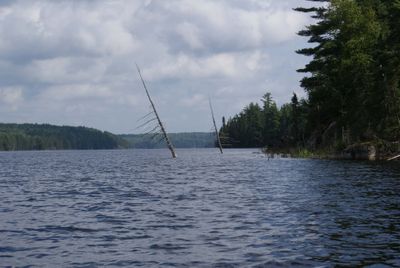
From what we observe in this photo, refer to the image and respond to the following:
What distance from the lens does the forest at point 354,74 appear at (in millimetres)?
53906

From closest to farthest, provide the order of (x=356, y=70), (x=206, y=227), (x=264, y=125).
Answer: (x=206, y=227), (x=356, y=70), (x=264, y=125)

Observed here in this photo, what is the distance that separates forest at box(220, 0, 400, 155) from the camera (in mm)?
53906

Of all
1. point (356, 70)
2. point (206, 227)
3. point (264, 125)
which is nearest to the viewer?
point (206, 227)

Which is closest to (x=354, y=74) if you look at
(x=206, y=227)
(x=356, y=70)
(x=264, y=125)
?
(x=356, y=70)

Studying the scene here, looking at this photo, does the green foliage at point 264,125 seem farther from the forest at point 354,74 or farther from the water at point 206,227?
the water at point 206,227

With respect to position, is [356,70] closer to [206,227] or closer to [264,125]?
[206,227]

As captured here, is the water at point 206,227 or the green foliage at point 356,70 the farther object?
the green foliage at point 356,70

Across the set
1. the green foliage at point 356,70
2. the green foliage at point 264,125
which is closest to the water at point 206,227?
the green foliage at point 356,70

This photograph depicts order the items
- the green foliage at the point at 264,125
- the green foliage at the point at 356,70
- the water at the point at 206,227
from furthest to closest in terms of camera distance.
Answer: the green foliage at the point at 264,125, the green foliage at the point at 356,70, the water at the point at 206,227

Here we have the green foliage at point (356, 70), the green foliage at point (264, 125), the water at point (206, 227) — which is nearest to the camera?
the water at point (206, 227)

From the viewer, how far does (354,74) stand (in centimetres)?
6172

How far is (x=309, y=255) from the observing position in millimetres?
12828

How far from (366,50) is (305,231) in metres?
51.2

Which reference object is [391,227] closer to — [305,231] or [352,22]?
[305,231]
